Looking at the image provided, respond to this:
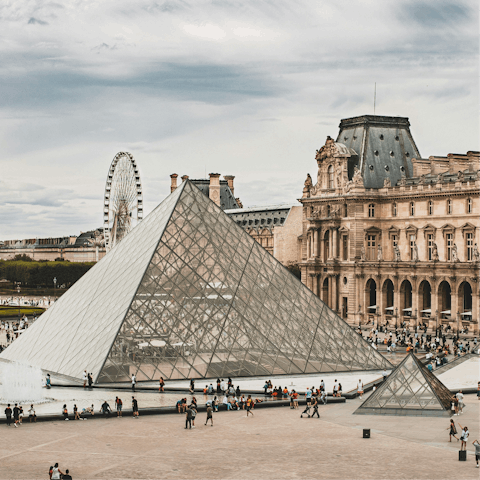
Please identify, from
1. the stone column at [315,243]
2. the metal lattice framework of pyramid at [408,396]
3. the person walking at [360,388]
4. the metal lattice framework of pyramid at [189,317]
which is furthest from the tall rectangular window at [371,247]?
the metal lattice framework of pyramid at [408,396]

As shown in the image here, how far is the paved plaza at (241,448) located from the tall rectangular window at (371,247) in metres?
44.1

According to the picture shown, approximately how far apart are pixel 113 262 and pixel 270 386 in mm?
11908

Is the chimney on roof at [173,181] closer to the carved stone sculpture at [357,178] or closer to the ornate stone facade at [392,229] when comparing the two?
the ornate stone facade at [392,229]

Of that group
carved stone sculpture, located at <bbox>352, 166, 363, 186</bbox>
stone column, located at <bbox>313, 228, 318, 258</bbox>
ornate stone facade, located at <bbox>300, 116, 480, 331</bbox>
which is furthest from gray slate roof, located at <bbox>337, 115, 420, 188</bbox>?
stone column, located at <bbox>313, 228, 318, 258</bbox>

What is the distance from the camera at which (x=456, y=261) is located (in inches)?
2408

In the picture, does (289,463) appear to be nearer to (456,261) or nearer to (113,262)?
(113,262)

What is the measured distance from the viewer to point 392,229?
70062 millimetres

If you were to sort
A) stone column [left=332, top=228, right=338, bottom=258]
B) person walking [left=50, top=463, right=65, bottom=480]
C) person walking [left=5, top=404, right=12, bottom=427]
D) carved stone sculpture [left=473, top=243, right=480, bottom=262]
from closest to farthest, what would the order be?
person walking [left=50, top=463, right=65, bottom=480]
person walking [left=5, top=404, right=12, bottom=427]
carved stone sculpture [left=473, top=243, right=480, bottom=262]
stone column [left=332, top=228, right=338, bottom=258]

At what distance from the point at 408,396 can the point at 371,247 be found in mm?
43905

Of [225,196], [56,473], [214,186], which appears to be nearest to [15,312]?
[214,186]

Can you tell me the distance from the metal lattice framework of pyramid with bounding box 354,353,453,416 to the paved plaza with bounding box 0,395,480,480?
75 centimetres

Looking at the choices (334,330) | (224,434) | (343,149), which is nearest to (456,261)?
(343,149)

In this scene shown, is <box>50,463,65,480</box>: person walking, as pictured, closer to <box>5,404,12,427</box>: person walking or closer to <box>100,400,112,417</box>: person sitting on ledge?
<box>5,404,12,427</box>: person walking

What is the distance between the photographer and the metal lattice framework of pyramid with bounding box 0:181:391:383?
32.3 m
